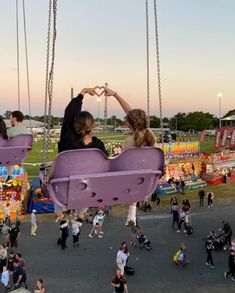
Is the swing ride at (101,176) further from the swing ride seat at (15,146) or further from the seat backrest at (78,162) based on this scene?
the swing ride seat at (15,146)

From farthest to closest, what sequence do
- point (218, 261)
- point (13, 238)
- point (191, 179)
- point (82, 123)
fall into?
point (191, 179) < point (13, 238) < point (218, 261) < point (82, 123)

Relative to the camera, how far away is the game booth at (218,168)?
29402mm

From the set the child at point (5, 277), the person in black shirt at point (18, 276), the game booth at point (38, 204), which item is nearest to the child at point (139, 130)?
the person in black shirt at point (18, 276)

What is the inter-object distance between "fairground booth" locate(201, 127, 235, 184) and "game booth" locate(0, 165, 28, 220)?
16.1m

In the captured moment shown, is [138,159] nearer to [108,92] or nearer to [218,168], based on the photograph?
[108,92]

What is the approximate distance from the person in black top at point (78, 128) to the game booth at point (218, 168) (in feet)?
90.7

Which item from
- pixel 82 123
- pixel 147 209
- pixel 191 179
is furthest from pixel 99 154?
pixel 191 179

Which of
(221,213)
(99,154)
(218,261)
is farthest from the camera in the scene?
(221,213)

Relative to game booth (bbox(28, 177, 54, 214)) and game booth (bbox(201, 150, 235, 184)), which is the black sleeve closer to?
game booth (bbox(28, 177, 54, 214))

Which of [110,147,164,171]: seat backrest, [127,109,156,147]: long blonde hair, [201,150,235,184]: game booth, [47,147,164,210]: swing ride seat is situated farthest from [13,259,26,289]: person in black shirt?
[201,150,235,184]: game booth

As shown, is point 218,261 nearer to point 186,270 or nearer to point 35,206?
point 186,270

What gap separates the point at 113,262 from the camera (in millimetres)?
12625

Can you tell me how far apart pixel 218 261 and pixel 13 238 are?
25.9ft

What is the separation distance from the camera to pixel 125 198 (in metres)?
2.62
